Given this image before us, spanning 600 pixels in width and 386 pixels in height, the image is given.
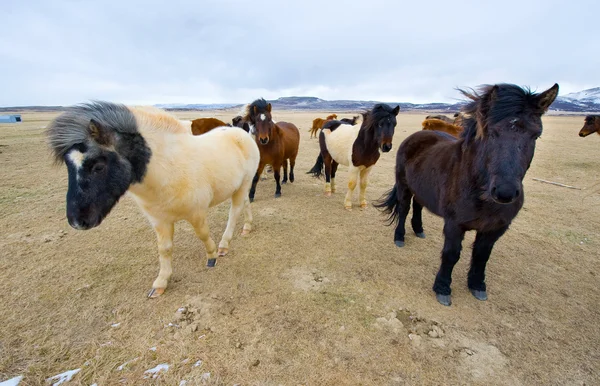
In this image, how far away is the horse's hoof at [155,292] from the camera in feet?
9.68

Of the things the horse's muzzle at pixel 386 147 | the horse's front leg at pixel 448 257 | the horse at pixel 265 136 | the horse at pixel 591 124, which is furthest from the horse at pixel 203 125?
the horse at pixel 591 124

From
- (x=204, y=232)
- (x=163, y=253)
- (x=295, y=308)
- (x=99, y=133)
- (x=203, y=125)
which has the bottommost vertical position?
(x=295, y=308)

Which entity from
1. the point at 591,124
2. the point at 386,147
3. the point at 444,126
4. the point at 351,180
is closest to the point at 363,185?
the point at 351,180

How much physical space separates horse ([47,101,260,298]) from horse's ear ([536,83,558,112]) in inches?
122

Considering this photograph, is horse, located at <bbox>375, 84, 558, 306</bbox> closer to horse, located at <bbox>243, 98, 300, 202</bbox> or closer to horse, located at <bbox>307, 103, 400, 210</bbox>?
horse, located at <bbox>307, 103, 400, 210</bbox>

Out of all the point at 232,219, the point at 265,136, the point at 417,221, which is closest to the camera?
the point at 232,219

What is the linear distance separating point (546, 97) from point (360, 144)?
11.2 ft

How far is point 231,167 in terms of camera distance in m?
3.40

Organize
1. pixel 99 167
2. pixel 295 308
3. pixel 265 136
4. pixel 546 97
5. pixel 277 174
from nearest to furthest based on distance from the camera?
pixel 546 97, pixel 99 167, pixel 295 308, pixel 265 136, pixel 277 174

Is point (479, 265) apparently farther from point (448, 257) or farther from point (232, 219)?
point (232, 219)

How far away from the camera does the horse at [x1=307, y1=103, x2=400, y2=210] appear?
196 inches

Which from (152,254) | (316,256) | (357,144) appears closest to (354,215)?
(357,144)

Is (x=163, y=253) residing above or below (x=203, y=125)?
below

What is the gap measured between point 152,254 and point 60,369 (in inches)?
70.2
